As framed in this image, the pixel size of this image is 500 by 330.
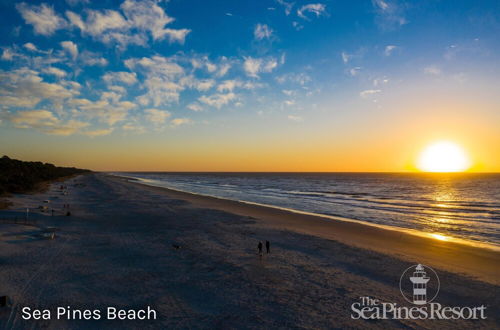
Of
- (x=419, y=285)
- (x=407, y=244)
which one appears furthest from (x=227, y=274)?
(x=407, y=244)

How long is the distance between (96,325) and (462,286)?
1630cm

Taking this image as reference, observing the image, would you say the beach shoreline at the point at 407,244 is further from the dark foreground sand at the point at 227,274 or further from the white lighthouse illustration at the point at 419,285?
the white lighthouse illustration at the point at 419,285

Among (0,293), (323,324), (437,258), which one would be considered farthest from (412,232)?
Result: (0,293)

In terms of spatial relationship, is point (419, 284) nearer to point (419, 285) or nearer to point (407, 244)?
point (419, 285)

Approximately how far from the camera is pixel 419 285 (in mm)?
14625

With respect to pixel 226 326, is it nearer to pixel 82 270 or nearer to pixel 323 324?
pixel 323 324

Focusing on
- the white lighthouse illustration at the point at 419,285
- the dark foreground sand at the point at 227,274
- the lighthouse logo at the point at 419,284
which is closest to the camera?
the dark foreground sand at the point at 227,274

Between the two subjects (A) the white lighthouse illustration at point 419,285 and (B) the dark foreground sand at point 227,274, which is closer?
(B) the dark foreground sand at point 227,274

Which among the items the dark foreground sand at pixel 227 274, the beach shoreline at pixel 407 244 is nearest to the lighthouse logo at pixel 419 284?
the dark foreground sand at pixel 227 274

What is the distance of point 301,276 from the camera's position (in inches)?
605

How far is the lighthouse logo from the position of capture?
13.1 m

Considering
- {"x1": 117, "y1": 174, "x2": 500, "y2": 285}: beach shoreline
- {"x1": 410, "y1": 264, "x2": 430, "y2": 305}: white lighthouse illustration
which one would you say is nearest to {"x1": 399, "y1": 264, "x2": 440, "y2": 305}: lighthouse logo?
{"x1": 410, "y1": 264, "x2": 430, "y2": 305}: white lighthouse illustration

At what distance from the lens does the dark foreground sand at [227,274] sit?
11.1 metres

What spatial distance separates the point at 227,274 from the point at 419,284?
9648mm
